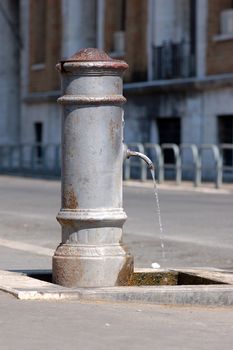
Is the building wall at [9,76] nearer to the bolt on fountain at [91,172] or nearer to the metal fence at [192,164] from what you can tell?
the metal fence at [192,164]

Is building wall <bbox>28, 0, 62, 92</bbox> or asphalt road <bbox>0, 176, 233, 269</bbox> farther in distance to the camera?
building wall <bbox>28, 0, 62, 92</bbox>

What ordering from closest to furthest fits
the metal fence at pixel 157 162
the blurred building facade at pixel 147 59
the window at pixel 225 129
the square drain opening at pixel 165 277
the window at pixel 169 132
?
the square drain opening at pixel 165 277, the metal fence at pixel 157 162, the window at pixel 225 129, the blurred building facade at pixel 147 59, the window at pixel 169 132

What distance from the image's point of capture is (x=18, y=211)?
68.2 ft

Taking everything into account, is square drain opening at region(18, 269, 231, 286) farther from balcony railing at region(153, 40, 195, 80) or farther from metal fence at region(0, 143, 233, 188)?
balcony railing at region(153, 40, 195, 80)

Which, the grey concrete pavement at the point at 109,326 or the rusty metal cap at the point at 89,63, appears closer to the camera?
the grey concrete pavement at the point at 109,326

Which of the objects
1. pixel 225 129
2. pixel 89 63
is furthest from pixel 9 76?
pixel 89 63

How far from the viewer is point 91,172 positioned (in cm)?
927

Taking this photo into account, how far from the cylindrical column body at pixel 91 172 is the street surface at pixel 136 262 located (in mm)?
642

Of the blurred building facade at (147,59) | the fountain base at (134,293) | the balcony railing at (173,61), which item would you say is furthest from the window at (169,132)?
the fountain base at (134,293)

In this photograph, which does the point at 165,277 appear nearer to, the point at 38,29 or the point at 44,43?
the point at 44,43

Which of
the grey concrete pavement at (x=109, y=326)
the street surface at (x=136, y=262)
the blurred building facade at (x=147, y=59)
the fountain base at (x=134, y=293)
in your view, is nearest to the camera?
the grey concrete pavement at (x=109, y=326)

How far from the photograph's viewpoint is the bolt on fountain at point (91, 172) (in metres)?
9.25

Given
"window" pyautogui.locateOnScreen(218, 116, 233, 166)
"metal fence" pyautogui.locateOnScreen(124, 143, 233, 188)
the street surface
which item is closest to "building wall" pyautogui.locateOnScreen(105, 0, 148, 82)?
"metal fence" pyautogui.locateOnScreen(124, 143, 233, 188)

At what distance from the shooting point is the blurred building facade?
33.5m
